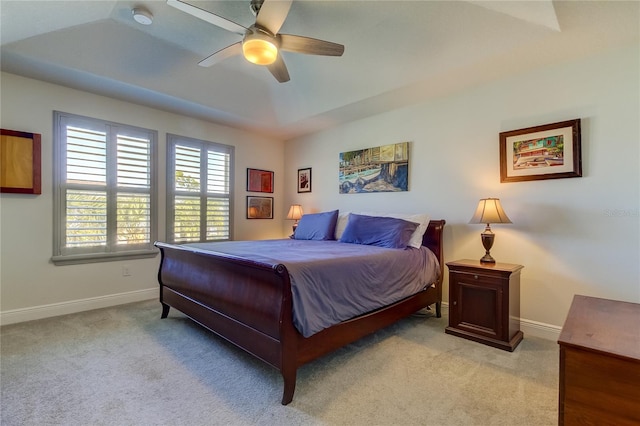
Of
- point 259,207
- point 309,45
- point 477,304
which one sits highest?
point 309,45

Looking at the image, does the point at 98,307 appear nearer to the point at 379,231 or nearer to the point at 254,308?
the point at 254,308

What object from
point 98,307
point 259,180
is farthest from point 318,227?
point 98,307

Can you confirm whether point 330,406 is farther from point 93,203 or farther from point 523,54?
point 93,203

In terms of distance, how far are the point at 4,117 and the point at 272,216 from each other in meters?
3.46

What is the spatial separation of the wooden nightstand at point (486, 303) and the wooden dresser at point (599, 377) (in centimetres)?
125

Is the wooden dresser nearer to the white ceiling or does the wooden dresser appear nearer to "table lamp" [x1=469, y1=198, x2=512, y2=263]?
"table lamp" [x1=469, y1=198, x2=512, y2=263]

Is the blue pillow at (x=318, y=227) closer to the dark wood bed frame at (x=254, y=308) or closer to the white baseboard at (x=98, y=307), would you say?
the dark wood bed frame at (x=254, y=308)

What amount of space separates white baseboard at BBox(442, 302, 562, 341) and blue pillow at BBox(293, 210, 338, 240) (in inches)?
88.1

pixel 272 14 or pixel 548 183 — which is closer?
pixel 272 14

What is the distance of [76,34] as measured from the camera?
267 cm

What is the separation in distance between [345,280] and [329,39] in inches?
89.4

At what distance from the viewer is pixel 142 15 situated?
2475mm

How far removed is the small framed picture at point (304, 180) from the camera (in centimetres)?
499

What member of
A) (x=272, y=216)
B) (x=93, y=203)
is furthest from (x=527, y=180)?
(x=93, y=203)
